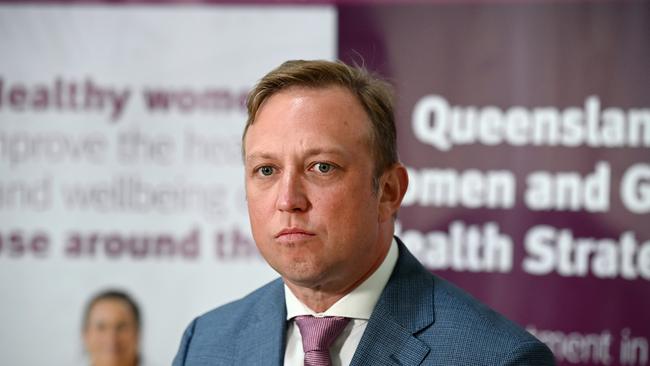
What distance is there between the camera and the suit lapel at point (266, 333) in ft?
5.73

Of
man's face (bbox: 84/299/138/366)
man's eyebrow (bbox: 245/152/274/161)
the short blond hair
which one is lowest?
man's face (bbox: 84/299/138/366)

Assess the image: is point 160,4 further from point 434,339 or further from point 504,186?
point 434,339

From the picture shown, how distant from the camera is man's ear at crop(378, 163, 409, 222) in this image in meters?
1.75

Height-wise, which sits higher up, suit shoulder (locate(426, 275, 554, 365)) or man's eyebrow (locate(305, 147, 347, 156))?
man's eyebrow (locate(305, 147, 347, 156))

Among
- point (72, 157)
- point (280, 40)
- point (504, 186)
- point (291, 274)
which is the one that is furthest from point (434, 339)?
point (72, 157)

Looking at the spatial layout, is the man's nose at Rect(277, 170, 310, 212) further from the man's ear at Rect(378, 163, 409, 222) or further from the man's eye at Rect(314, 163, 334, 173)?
the man's ear at Rect(378, 163, 409, 222)

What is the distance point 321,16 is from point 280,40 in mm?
181

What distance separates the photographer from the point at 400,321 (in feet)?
5.60

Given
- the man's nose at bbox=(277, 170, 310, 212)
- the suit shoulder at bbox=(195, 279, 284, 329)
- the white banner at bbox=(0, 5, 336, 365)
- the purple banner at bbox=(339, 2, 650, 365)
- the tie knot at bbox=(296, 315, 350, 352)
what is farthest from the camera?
the white banner at bbox=(0, 5, 336, 365)

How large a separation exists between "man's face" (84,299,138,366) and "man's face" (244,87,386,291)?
7.22 feet

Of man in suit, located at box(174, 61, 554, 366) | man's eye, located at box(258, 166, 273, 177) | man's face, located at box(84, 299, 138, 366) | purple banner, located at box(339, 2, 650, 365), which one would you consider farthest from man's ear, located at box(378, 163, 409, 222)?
man's face, located at box(84, 299, 138, 366)

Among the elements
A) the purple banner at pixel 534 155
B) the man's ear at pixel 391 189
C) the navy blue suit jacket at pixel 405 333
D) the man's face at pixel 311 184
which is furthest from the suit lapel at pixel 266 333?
the purple banner at pixel 534 155

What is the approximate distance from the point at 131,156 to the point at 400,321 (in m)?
2.20

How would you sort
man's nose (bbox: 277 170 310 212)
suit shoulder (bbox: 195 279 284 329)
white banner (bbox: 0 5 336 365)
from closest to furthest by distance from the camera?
1. man's nose (bbox: 277 170 310 212)
2. suit shoulder (bbox: 195 279 284 329)
3. white banner (bbox: 0 5 336 365)
